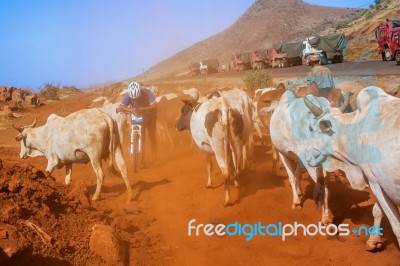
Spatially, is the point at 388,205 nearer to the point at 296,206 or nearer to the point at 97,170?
the point at 296,206

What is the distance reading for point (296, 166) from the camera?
7.77 metres

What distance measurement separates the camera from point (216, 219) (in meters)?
6.81

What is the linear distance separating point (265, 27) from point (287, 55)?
77015 mm

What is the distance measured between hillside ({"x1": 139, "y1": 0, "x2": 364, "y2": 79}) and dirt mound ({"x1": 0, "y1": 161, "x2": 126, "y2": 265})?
8940 centimetres

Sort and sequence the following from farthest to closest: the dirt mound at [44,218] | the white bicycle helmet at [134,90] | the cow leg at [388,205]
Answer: the white bicycle helmet at [134,90]
the dirt mound at [44,218]
the cow leg at [388,205]

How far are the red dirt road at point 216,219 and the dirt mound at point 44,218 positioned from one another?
36mm

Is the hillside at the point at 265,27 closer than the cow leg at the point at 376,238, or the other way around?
the cow leg at the point at 376,238

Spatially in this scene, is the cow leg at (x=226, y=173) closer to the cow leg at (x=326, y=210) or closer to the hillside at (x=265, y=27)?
the cow leg at (x=326, y=210)

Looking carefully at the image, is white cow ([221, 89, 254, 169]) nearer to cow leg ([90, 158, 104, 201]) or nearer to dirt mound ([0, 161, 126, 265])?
cow leg ([90, 158, 104, 201])

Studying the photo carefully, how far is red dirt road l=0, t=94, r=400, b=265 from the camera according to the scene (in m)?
5.37

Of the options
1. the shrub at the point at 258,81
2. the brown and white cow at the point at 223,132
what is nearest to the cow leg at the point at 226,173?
the brown and white cow at the point at 223,132

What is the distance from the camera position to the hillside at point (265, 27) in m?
103

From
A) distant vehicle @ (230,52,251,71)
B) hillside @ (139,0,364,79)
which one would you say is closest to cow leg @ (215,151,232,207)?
distant vehicle @ (230,52,251,71)

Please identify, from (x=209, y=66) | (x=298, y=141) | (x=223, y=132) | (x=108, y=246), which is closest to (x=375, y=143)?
(x=298, y=141)
